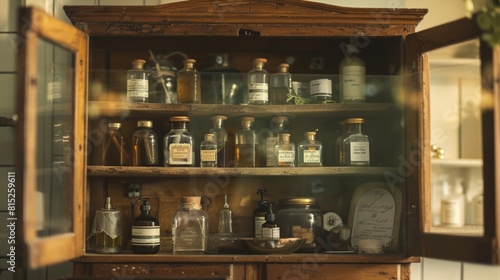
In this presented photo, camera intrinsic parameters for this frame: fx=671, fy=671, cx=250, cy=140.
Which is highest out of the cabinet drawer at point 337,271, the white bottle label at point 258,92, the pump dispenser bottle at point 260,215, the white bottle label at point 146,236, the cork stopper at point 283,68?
the cork stopper at point 283,68

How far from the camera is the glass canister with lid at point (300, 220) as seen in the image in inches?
101

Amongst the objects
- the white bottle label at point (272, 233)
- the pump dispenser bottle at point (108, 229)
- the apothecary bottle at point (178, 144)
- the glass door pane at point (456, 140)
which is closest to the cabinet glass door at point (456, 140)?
the glass door pane at point (456, 140)

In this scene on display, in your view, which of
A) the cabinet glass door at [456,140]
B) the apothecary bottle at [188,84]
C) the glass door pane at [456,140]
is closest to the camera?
the cabinet glass door at [456,140]

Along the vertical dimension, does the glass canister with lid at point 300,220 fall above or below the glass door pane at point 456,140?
below

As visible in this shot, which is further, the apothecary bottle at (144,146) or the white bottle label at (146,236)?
the apothecary bottle at (144,146)

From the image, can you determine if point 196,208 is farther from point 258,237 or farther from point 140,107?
point 140,107

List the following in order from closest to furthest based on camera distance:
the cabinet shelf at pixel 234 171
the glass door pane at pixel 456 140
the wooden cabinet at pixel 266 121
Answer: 1. the glass door pane at pixel 456 140
2. the wooden cabinet at pixel 266 121
3. the cabinet shelf at pixel 234 171

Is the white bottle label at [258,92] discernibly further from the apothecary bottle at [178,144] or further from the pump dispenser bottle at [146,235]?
the pump dispenser bottle at [146,235]

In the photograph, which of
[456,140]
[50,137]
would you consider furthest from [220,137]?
[456,140]

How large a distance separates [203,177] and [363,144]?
0.65m

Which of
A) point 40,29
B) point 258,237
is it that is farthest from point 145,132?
point 40,29

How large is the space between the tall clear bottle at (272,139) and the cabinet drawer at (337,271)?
0.42 metres

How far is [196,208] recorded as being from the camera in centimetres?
254

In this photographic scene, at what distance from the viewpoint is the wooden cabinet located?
237cm
